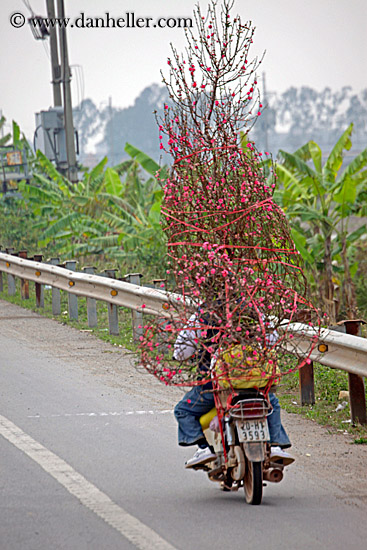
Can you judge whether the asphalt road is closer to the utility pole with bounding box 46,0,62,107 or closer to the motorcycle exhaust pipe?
the motorcycle exhaust pipe

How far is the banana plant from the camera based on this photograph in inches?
619

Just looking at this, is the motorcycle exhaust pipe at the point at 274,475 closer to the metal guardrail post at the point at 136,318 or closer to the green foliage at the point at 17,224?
the metal guardrail post at the point at 136,318

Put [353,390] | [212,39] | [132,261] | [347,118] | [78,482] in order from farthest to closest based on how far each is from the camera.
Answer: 1. [347,118]
2. [132,261]
3. [353,390]
4. [212,39]
5. [78,482]

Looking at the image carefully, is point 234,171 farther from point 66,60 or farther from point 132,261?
point 66,60

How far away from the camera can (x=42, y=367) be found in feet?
33.4

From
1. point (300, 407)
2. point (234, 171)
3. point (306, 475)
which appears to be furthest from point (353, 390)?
point (234, 171)

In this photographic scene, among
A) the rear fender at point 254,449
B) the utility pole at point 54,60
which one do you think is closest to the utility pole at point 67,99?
the utility pole at point 54,60

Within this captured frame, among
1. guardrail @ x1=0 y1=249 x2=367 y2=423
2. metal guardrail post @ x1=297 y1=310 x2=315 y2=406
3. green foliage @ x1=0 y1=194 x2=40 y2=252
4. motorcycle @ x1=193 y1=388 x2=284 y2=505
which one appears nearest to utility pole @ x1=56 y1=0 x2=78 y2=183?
green foliage @ x1=0 y1=194 x2=40 y2=252

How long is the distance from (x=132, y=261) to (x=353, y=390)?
35.8 ft

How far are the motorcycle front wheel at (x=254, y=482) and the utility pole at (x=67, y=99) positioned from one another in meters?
18.7

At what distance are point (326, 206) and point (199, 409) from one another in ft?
36.2

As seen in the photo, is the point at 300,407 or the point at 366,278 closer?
the point at 300,407

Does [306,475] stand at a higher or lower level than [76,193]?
lower

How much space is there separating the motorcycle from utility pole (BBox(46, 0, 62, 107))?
20.8 meters
